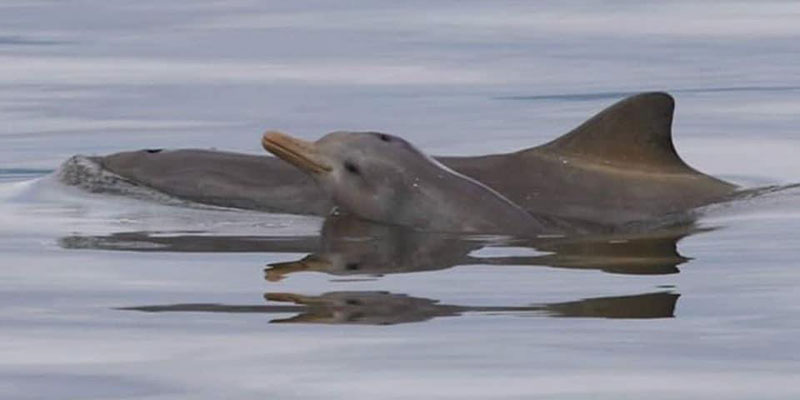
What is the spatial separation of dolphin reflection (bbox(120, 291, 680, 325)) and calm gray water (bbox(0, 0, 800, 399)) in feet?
0.05

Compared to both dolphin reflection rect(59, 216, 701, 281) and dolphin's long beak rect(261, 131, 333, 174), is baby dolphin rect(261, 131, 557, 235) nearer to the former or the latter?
dolphin's long beak rect(261, 131, 333, 174)

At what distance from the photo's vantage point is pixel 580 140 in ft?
39.1

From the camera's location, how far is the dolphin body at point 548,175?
37.5ft

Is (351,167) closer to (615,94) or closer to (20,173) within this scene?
(20,173)

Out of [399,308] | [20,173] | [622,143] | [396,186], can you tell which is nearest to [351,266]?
[399,308]

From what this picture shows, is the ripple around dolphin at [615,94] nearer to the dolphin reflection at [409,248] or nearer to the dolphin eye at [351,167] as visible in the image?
the dolphin eye at [351,167]

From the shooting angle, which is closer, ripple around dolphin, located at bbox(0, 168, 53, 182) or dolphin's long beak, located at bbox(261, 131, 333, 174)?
dolphin's long beak, located at bbox(261, 131, 333, 174)

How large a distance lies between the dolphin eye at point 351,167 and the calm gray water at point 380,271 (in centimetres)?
36

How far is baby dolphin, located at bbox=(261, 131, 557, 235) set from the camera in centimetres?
1067

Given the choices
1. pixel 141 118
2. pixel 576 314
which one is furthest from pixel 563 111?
pixel 576 314

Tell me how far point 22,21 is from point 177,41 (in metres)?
2.23

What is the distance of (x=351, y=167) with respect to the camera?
11.2m

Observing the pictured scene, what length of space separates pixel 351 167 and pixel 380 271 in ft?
6.08

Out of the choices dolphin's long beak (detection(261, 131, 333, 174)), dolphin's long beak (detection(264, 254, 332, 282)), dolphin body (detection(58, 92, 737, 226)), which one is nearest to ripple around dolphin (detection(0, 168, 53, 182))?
dolphin body (detection(58, 92, 737, 226))
